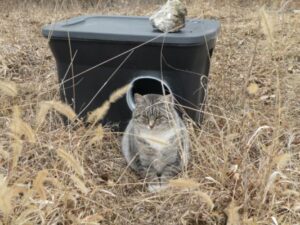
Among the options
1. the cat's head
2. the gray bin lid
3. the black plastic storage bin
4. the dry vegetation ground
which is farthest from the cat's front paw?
the gray bin lid

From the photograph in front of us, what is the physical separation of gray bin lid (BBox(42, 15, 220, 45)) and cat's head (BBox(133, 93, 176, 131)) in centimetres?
30

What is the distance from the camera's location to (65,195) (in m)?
1.95

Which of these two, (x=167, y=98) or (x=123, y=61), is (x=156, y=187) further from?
(x=123, y=61)

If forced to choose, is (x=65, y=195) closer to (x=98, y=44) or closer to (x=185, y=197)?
(x=185, y=197)

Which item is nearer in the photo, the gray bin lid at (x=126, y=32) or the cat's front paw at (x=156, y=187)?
the cat's front paw at (x=156, y=187)

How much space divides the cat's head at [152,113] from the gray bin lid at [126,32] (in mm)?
302

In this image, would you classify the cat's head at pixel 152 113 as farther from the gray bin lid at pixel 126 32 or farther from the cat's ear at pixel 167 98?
the gray bin lid at pixel 126 32

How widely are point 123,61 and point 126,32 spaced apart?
155 millimetres

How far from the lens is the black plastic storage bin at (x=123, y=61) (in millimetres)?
2631

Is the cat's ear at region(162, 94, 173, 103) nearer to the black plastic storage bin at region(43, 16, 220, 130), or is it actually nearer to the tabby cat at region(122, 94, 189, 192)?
the tabby cat at region(122, 94, 189, 192)

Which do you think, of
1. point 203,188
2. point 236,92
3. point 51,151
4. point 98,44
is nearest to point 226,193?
point 203,188

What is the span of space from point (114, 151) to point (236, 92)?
3.21 ft

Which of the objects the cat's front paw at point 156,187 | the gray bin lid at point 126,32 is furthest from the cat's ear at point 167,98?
the cat's front paw at point 156,187

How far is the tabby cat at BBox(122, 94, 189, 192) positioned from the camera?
8.23 ft
